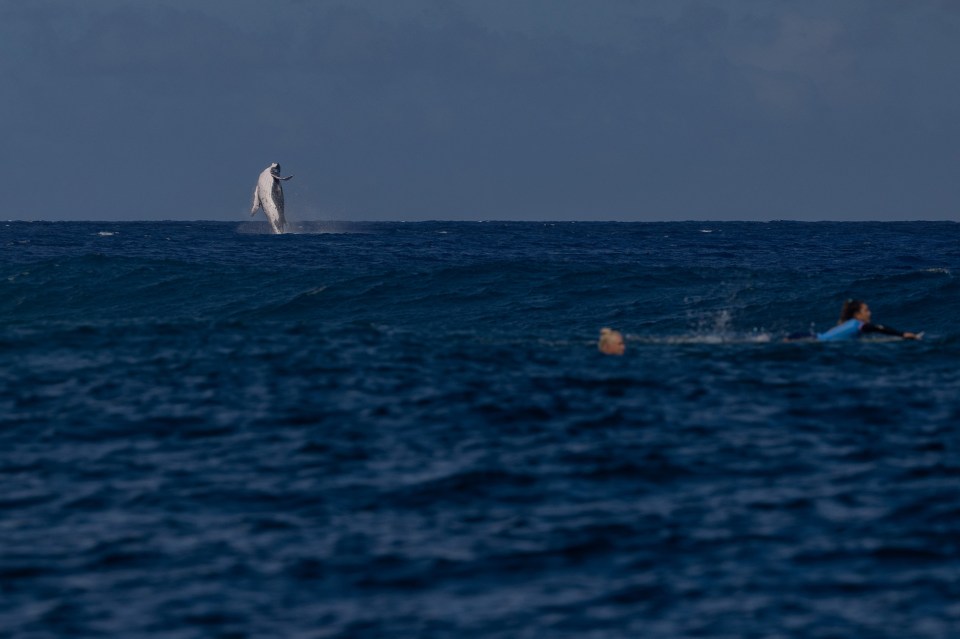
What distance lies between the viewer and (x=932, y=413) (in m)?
A: 16.9

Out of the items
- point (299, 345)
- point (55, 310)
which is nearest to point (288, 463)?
point (299, 345)

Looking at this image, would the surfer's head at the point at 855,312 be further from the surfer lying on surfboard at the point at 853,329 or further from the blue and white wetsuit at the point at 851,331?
the blue and white wetsuit at the point at 851,331

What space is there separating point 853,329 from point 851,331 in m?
0.05

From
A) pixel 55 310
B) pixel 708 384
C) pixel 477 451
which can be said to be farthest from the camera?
pixel 55 310

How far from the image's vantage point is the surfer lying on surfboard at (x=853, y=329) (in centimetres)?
2256

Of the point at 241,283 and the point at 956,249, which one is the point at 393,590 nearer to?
the point at 241,283

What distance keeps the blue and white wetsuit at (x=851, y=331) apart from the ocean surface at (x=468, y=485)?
0.87 ft

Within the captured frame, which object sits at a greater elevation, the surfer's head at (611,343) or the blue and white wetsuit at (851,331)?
the blue and white wetsuit at (851,331)

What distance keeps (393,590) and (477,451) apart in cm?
434
